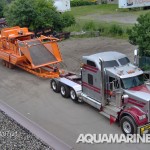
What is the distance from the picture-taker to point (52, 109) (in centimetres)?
1395

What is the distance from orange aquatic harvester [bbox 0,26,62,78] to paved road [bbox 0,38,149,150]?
59cm

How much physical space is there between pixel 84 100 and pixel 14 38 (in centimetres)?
845

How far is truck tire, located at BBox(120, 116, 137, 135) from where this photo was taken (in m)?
10.8

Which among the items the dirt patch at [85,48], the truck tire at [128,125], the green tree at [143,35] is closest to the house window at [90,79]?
the truck tire at [128,125]

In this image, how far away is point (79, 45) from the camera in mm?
25531

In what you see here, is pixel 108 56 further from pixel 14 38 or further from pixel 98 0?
pixel 98 0

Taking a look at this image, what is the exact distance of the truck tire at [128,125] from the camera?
1082cm

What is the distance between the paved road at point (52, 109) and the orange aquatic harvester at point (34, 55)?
0.59 m

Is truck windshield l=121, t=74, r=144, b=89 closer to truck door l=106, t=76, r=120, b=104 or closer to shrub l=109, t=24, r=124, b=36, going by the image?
truck door l=106, t=76, r=120, b=104

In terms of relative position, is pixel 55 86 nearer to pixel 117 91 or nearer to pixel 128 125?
pixel 117 91

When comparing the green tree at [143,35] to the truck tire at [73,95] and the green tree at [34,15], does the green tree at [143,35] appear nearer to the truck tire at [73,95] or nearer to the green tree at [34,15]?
the truck tire at [73,95]

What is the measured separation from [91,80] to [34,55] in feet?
20.1

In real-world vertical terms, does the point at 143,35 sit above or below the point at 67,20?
below

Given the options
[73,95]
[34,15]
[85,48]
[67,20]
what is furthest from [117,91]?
[67,20]
